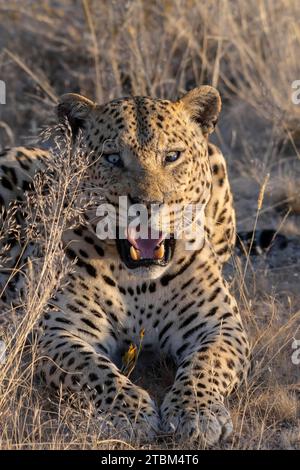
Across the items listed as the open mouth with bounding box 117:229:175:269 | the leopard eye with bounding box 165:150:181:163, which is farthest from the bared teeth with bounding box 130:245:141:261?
the leopard eye with bounding box 165:150:181:163

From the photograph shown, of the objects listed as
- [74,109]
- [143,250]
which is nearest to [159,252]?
[143,250]

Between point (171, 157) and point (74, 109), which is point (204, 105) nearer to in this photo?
point (171, 157)

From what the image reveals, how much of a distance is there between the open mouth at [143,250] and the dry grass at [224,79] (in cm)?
40

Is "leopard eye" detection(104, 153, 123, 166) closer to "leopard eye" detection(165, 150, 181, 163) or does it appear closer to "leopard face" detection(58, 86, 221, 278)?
"leopard face" detection(58, 86, 221, 278)

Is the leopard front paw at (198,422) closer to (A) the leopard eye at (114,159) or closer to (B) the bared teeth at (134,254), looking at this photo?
(B) the bared teeth at (134,254)

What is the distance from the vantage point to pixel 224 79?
Answer: 998 cm

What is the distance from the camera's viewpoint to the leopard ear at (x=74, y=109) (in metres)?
6.43

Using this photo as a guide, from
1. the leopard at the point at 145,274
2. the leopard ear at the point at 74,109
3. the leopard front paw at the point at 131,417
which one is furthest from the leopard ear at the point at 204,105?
the leopard front paw at the point at 131,417

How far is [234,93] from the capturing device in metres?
11.0

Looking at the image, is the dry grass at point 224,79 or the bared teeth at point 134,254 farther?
the dry grass at point 224,79

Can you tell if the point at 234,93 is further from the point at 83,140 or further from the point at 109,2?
the point at 83,140

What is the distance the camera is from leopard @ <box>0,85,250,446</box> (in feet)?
19.3
